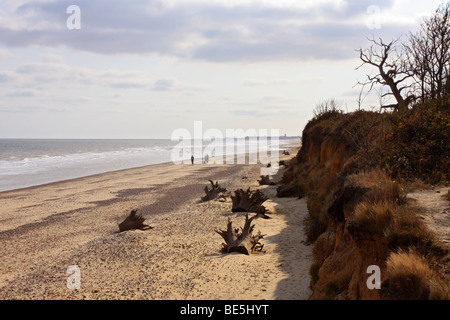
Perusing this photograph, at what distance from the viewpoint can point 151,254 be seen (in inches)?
384

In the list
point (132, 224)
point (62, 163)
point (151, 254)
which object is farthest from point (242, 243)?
point (62, 163)

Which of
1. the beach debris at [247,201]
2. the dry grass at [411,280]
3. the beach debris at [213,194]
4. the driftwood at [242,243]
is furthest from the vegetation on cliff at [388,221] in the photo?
the beach debris at [213,194]

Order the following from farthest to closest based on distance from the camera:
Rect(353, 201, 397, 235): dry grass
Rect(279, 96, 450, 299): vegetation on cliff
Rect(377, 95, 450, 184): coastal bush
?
Rect(377, 95, 450, 184): coastal bush → Rect(353, 201, 397, 235): dry grass → Rect(279, 96, 450, 299): vegetation on cliff

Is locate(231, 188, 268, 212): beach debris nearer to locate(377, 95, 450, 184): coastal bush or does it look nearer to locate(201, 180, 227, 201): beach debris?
locate(201, 180, 227, 201): beach debris

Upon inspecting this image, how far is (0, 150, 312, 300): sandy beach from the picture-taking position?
7.40 m

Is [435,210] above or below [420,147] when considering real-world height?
below

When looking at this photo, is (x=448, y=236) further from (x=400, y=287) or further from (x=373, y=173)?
(x=373, y=173)

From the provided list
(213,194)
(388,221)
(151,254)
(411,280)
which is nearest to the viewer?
(411,280)

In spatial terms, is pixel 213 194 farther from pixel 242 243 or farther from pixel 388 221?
pixel 388 221

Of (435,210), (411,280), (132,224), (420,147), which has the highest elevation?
(420,147)

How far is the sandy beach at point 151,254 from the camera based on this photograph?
7.40m

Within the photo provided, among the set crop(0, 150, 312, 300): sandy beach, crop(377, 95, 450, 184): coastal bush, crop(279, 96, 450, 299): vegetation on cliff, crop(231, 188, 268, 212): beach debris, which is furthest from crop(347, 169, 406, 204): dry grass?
crop(231, 188, 268, 212): beach debris

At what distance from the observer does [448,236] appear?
4.62m

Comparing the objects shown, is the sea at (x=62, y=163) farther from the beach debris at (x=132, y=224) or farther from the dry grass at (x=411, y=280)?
the dry grass at (x=411, y=280)
